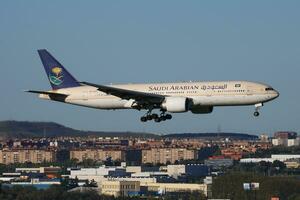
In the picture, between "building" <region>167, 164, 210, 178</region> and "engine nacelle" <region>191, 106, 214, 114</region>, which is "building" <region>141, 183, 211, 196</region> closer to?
"building" <region>167, 164, 210, 178</region>

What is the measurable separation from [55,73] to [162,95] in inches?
506

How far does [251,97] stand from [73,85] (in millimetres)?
17469

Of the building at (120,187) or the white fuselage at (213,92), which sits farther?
the building at (120,187)

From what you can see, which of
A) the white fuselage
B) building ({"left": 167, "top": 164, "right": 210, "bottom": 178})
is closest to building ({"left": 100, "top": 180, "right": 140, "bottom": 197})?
building ({"left": 167, "top": 164, "right": 210, "bottom": 178})

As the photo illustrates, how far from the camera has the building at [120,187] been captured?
153913 millimetres

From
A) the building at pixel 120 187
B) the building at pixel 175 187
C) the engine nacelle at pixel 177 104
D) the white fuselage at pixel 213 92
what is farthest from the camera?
Answer: the building at pixel 120 187

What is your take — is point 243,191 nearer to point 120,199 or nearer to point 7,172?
point 120,199

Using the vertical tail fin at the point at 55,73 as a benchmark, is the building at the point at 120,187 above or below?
below

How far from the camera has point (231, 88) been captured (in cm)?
8969

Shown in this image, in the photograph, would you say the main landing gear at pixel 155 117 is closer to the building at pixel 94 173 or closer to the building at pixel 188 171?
the building at pixel 94 173

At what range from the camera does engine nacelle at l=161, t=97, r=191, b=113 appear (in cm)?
9050


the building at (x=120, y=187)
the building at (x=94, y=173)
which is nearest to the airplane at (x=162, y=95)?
the building at (x=120, y=187)

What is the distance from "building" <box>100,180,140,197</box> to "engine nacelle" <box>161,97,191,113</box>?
200 ft

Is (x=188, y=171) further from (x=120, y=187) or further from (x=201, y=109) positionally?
(x=201, y=109)
